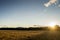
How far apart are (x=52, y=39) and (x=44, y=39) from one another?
64.5 inches

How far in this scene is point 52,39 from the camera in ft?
97.2

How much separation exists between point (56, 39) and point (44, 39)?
245cm

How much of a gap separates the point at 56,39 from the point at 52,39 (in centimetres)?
81

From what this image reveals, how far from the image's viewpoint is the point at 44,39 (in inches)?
1168

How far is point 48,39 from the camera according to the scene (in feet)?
97.2

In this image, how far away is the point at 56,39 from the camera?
29.6 metres

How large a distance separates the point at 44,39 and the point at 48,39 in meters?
0.82
